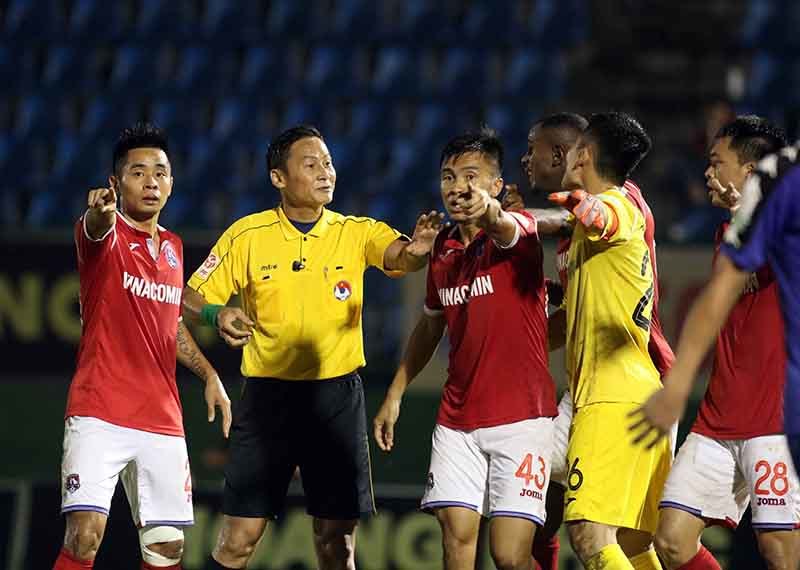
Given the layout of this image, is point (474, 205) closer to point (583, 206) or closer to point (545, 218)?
point (583, 206)

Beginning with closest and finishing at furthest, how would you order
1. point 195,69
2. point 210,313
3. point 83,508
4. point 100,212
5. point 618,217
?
point 618,217, point 100,212, point 83,508, point 210,313, point 195,69

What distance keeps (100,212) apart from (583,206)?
1.89m

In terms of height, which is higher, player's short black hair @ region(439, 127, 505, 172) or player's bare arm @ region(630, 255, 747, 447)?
player's short black hair @ region(439, 127, 505, 172)

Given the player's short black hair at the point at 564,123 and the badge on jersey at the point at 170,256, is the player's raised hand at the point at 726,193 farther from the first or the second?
the badge on jersey at the point at 170,256

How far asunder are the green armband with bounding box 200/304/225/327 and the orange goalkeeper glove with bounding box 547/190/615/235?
60.4 inches

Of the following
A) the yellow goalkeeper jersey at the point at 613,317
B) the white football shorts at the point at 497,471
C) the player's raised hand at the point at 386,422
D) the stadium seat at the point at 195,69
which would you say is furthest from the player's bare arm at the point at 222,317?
the stadium seat at the point at 195,69

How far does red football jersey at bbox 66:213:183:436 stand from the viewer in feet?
18.0

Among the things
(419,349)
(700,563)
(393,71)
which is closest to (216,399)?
(419,349)

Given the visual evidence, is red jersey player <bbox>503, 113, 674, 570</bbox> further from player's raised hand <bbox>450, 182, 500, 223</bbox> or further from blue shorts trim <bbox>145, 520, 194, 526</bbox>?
blue shorts trim <bbox>145, 520, 194, 526</bbox>

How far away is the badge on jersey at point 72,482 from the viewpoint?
538 centimetres

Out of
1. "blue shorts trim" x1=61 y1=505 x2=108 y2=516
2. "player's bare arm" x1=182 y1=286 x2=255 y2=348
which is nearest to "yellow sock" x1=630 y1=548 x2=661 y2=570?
"player's bare arm" x1=182 y1=286 x2=255 y2=348

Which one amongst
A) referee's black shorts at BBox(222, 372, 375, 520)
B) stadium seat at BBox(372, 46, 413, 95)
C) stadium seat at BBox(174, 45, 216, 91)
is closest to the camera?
referee's black shorts at BBox(222, 372, 375, 520)

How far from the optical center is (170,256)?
5758 millimetres

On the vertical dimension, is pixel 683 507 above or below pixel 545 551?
above
